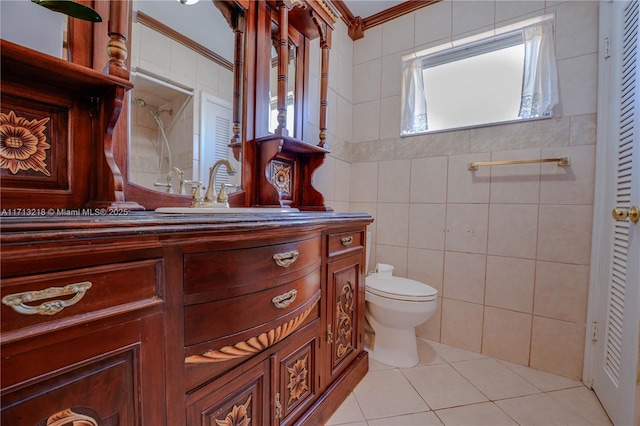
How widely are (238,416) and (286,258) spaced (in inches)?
17.6

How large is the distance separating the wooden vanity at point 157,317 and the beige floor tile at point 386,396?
432mm

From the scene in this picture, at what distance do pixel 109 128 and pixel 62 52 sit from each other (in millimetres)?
240

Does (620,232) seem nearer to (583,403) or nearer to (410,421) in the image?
(583,403)

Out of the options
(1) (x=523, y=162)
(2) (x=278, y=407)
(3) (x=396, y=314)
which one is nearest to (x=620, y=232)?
(1) (x=523, y=162)

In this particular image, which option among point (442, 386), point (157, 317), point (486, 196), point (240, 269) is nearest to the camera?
point (157, 317)

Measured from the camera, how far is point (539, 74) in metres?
1.52

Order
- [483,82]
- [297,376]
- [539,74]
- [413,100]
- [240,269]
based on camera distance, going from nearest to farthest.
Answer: [240,269], [297,376], [539,74], [483,82], [413,100]

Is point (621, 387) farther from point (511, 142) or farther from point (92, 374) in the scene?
point (92, 374)

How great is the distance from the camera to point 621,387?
1084mm

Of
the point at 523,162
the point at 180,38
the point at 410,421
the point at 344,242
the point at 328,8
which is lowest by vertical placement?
the point at 410,421

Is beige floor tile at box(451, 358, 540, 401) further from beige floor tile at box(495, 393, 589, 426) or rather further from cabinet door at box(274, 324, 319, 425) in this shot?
cabinet door at box(274, 324, 319, 425)

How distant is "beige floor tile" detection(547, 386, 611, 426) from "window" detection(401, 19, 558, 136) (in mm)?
1477

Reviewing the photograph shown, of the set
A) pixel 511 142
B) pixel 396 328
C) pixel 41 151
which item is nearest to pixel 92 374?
pixel 41 151

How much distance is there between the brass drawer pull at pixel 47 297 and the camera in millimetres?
369
